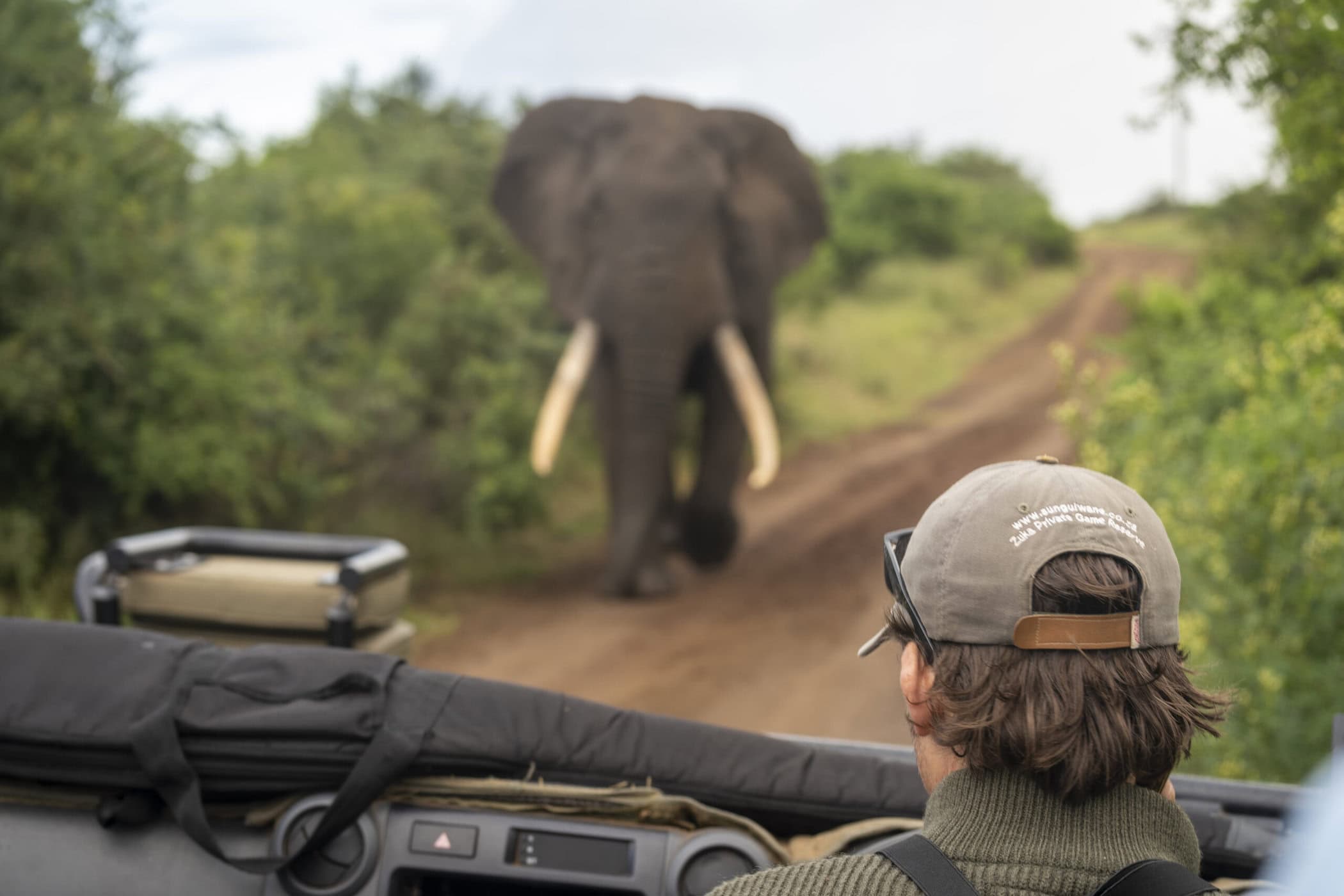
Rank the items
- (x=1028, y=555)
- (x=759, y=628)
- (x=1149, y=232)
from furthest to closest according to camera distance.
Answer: (x=1149, y=232) < (x=759, y=628) < (x=1028, y=555)

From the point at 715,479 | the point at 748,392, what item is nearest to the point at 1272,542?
the point at 748,392

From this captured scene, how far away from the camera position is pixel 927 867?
137 centimetres

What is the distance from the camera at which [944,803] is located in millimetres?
1472

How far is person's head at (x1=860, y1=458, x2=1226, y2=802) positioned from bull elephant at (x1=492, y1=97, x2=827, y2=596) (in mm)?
7021

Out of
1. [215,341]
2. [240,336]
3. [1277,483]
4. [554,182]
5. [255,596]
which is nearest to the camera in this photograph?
[255,596]

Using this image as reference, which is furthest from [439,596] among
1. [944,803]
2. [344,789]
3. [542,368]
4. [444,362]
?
[944,803]

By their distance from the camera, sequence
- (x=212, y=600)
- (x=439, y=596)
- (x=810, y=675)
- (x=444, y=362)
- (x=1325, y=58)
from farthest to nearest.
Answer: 1. (x=444, y=362)
2. (x=439, y=596)
3. (x=810, y=675)
4. (x=1325, y=58)
5. (x=212, y=600)

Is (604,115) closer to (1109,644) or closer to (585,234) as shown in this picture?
(585,234)

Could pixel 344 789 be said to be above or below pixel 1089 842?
below

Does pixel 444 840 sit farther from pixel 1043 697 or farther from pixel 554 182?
pixel 554 182

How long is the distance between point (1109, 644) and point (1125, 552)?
4.0 inches

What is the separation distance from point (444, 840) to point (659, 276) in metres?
6.68

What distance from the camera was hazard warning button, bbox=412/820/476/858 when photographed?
208cm

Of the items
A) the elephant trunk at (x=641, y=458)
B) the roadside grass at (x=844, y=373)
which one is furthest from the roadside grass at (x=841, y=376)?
the elephant trunk at (x=641, y=458)
